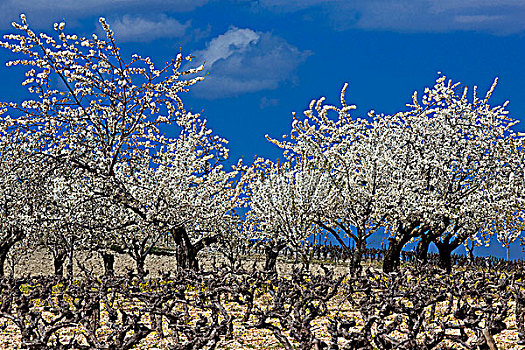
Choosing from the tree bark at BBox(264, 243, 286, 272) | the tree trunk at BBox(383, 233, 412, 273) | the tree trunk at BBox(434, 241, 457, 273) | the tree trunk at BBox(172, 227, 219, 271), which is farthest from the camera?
the tree trunk at BBox(434, 241, 457, 273)

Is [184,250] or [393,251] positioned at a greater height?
[184,250]

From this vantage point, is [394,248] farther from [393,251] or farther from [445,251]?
[445,251]

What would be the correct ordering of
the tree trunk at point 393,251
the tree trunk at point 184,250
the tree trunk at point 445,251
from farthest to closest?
1. the tree trunk at point 445,251
2. the tree trunk at point 393,251
3. the tree trunk at point 184,250

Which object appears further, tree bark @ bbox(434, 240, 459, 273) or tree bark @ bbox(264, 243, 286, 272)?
tree bark @ bbox(434, 240, 459, 273)

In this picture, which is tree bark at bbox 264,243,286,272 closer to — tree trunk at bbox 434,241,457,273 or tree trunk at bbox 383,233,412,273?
tree trunk at bbox 383,233,412,273

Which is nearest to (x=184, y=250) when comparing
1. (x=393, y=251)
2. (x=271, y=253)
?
(x=271, y=253)

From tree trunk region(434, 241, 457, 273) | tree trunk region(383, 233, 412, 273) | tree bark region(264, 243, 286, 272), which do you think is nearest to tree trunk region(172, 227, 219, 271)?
tree bark region(264, 243, 286, 272)

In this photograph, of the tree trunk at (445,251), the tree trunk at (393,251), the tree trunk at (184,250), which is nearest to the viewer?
the tree trunk at (184,250)

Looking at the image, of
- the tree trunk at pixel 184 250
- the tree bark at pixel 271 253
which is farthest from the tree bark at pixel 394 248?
the tree trunk at pixel 184 250

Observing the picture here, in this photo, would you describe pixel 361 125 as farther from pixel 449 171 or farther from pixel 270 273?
pixel 270 273

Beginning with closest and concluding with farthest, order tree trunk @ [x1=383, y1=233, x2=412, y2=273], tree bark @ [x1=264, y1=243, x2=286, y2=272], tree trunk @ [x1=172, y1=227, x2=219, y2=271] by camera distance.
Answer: tree trunk @ [x1=172, y1=227, x2=219, y2=271] → tree trunk @ [x1=383, y1=233, x2=412, y2=273] → tree bark @ [x1=264, y1=243, x2=286, y2=272]

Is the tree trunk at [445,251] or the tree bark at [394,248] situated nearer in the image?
the tree bark at [394,248]

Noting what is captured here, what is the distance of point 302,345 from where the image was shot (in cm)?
767

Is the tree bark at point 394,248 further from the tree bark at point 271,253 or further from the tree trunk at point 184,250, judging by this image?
the tree trunk at point 184,250
